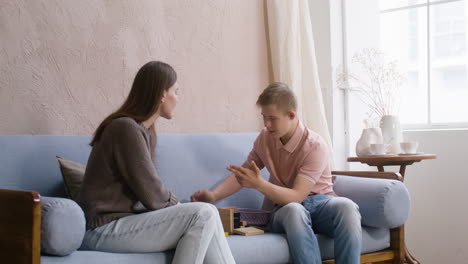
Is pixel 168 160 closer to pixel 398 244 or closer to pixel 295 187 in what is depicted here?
pixel 295 187

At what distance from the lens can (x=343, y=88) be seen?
3.68 m

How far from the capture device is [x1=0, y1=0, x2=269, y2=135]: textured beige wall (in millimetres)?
2322

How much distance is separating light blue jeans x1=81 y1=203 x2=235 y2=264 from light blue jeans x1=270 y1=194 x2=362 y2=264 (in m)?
0.38

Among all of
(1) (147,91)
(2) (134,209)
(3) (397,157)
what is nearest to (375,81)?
(3) (397,157)

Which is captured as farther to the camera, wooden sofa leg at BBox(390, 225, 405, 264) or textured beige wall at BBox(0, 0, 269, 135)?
wooden sofa leg at BBox(390, 225, 405, 264)

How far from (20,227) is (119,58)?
4.21ft

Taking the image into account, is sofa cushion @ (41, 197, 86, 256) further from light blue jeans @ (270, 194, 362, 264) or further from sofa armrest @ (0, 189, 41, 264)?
light blue jeans @ (270, 194, 362, 264)

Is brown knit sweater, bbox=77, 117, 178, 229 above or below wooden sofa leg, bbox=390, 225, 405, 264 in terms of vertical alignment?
above

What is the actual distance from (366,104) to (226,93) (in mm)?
1220

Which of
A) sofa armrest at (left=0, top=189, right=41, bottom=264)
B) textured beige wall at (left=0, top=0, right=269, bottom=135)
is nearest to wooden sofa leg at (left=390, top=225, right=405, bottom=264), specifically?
textured beige wall at (left=0, top=0, right=269, bottom=135)

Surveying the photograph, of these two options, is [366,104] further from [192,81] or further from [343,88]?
[192,81]

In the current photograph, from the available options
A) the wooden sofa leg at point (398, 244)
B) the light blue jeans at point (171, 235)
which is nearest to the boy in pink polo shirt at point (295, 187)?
the wooden sofa leg at point (398, 244)

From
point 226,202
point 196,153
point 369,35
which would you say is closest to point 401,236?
point 226,202

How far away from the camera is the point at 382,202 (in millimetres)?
2326
